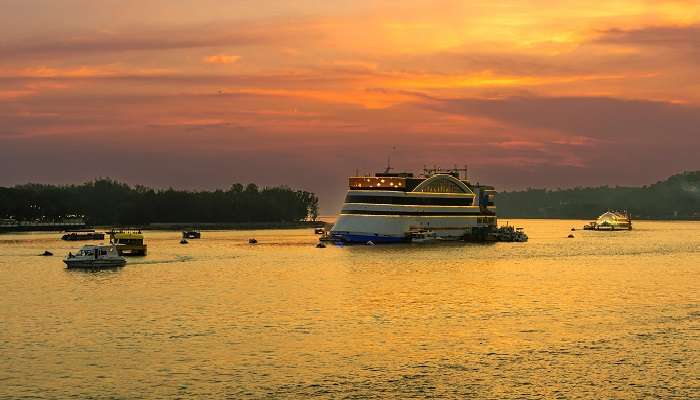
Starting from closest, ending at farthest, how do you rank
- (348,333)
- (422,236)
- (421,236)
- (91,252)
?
(348,333) → (91,252) → (421,236) → (422,236)

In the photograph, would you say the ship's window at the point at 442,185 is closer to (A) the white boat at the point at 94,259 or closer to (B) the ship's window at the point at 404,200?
(B) the ship's window at the point at 404,200

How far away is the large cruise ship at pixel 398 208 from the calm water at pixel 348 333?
49.7 metres

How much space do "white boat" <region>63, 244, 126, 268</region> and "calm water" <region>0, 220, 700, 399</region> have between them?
353 centimetres

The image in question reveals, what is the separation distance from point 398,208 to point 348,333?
338 feet

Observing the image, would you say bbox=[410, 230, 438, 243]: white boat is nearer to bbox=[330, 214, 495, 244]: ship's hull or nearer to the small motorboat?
the small motorboat

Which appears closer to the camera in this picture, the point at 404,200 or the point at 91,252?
the point at 91,252

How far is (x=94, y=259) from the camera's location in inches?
4291

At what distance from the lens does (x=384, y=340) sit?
54656mm

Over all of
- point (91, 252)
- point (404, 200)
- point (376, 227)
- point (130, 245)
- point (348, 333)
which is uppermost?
point (404, 200)

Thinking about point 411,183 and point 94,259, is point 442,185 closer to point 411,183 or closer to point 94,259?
point 411,183

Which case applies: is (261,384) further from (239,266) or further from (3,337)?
(239,266)

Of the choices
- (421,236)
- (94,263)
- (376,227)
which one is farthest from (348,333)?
(421,236)

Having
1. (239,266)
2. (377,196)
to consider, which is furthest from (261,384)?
(377,196)

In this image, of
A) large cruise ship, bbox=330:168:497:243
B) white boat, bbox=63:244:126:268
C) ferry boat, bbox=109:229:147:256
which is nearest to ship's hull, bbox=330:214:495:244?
large cruise ship, bbox=330:168:497:243
